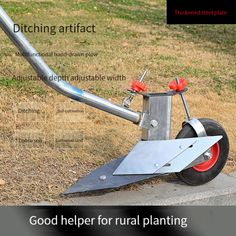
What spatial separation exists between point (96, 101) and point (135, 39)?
15.5 ft

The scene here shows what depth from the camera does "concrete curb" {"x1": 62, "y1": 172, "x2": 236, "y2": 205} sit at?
3.31 metres

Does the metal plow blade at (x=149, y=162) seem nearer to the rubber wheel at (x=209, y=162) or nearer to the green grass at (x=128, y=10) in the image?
the rubber wheel at (x=209, y=162)

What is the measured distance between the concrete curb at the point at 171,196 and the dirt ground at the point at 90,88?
0.39 ft

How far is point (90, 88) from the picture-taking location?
17.9 ft

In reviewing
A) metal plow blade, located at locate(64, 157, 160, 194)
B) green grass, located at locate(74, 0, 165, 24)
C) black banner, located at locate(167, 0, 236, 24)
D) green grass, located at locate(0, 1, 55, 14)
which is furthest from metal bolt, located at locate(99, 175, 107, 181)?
green grass, located at locate(74, 0, 165, 24)

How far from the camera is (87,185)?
130 inches

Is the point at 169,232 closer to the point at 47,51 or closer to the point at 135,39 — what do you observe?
the point at 47,51

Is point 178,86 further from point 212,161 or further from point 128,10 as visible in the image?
point 128,10

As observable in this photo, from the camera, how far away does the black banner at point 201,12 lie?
912 centimetres

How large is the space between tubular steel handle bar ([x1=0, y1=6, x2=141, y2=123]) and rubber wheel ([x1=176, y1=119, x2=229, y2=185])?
0.41 meters

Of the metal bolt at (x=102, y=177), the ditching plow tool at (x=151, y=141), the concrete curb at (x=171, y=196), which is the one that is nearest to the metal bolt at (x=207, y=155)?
the ditching plow tool at (x=151, y=141)

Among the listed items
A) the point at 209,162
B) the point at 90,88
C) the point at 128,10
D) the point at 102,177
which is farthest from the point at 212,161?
the point at 128,10

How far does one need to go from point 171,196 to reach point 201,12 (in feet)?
22.0

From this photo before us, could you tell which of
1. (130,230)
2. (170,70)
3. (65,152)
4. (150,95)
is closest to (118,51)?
(170,70)
